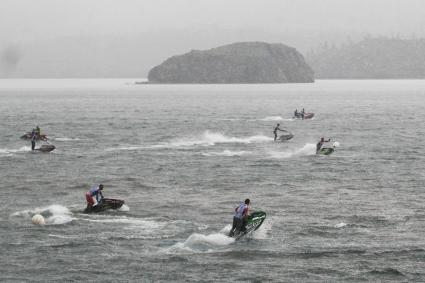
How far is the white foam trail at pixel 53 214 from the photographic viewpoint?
45741mm

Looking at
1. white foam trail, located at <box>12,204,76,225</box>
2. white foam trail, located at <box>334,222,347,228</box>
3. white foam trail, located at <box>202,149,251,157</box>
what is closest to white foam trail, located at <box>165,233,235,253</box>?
white foam trail, located at <box>334,222,347,228</box>

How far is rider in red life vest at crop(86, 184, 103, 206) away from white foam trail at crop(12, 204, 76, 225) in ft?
5.11

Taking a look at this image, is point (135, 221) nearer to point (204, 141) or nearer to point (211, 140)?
point (204, 141)

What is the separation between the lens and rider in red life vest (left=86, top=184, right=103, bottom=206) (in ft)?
157

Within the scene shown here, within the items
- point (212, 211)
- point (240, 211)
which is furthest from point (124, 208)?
point (240, 211)

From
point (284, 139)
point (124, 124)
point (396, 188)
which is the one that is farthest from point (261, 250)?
point (124, 124)

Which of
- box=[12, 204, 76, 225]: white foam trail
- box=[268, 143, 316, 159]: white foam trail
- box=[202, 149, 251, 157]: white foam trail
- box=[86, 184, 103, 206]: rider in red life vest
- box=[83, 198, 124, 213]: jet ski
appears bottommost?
box=[202, 149, 251, 157]: white foam trail

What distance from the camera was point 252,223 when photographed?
4256 centimetres

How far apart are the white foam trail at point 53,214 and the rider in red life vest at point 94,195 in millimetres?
1559

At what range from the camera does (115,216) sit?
47.3m

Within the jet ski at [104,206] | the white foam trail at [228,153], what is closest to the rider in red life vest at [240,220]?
the jet ski at [104,206]

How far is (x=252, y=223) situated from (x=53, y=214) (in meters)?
13.7

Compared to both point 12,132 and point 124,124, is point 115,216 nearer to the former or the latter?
point 12,132

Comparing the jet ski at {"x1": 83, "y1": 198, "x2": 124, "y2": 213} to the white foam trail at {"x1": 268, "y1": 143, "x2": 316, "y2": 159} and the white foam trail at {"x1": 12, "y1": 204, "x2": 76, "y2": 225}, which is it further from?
the white foam trail at {"x1": 268, "y1": 143, "x2": 316, "y2": 159}
